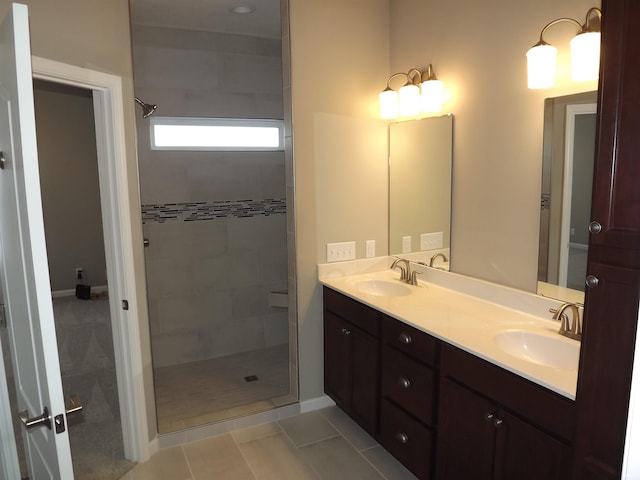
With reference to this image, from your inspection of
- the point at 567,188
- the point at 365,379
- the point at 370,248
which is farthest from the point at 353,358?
the point at 567,188

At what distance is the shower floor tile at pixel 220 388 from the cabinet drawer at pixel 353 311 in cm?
75

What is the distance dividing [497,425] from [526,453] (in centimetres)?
13

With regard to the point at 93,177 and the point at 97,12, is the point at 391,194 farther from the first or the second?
the point at 93,177

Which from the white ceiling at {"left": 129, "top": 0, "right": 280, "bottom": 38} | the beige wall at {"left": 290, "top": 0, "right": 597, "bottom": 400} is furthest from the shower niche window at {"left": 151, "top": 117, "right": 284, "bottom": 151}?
the beige wall at {"left": 290, "top": 0, "right": 597, "bottom": 400}

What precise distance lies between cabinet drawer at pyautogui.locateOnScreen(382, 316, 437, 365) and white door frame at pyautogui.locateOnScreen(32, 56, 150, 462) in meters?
1.35

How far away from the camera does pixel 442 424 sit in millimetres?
2084

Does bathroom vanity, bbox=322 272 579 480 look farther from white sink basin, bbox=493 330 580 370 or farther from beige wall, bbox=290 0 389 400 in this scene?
beige wall, bbox=290 0 389 400

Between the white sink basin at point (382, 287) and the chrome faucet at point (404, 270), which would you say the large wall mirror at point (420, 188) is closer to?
the chrome faucet at point (404, 270)

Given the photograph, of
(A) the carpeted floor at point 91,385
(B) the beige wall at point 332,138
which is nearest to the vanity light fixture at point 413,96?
(B) the beige wall at point 332,138

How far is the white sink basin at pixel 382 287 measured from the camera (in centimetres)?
292

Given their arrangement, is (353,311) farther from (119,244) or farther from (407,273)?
(119,244)

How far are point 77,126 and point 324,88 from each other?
415 cm

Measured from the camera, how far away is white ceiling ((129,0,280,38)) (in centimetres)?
321

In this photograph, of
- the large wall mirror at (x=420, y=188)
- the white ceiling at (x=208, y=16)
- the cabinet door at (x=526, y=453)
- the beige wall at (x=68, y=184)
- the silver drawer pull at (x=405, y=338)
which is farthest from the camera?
the beige wall at (x=68, y=184)
